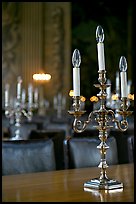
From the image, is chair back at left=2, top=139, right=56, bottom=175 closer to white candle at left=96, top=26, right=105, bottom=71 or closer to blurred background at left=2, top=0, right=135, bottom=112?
white candle at left=96, top=26, right=105, bottom=71

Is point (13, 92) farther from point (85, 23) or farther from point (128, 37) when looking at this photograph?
point (128, 37)

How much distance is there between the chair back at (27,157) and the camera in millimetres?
2502

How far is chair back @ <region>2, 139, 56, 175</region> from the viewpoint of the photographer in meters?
2.50

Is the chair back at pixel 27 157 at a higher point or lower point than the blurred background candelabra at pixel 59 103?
lower

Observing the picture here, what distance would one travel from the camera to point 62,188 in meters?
1.84

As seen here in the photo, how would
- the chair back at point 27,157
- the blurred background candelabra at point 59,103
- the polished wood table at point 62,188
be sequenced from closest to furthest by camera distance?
the polished wood table at point 62,188 → the chair back at point 27,157 → the blurred background candelabra at point 59,103

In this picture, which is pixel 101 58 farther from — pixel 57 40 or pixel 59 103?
pixel 57 40

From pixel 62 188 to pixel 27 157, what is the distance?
70cm

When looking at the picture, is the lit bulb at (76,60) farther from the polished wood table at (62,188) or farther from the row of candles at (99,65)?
the polished wood table at (62,188)

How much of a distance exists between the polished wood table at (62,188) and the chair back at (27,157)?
0.84 ft

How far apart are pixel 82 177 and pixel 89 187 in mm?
287

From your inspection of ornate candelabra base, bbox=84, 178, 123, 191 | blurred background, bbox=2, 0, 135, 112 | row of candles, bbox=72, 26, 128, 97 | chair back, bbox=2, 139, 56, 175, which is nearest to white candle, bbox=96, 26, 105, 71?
row of candles, bbox=72, 26, 128, 97

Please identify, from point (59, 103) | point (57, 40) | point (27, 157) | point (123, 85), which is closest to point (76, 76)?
point (123, 85)

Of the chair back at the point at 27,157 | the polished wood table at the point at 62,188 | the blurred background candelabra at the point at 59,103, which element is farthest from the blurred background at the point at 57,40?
the polished wood table at the point at 62,188
